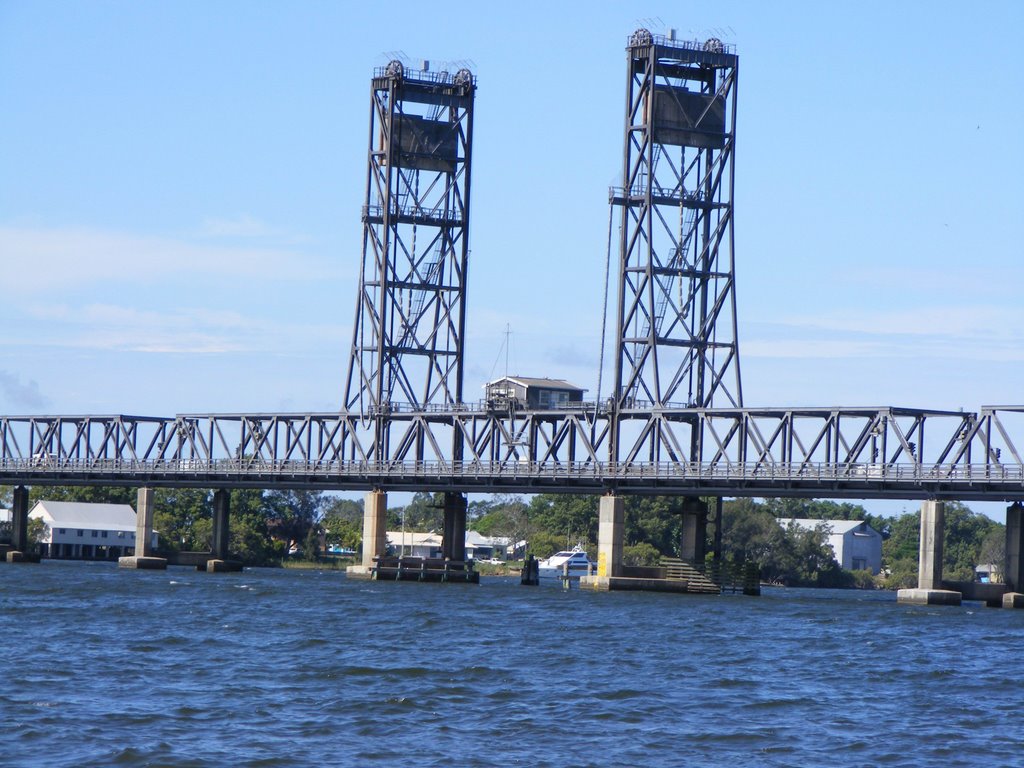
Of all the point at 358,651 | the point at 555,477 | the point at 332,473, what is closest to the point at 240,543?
the point at 332,473

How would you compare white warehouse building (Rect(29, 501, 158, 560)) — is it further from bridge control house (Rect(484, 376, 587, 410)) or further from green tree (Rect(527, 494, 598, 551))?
bridge control house (Rect(484, 376, 587, 410))

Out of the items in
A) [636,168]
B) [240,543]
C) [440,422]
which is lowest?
[240,543]

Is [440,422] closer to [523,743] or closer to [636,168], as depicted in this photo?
[636,168]

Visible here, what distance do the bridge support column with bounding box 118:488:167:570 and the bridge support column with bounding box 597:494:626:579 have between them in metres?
32.6

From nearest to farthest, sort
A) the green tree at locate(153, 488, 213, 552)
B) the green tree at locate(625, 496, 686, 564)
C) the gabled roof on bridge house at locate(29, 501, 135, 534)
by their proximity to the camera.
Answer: the gabled roof on bridge house at locate(29, 501, 135, 534) → the green tree at locate(153, 488, 213, 552) → the green tree at locate(625, 496, 686, 564)

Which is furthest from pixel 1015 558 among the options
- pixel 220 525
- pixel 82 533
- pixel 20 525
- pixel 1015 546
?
pixel 82 533

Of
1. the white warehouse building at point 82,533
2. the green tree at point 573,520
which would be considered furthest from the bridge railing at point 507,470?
the green tree at point 573,520

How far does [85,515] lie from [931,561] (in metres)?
93.8

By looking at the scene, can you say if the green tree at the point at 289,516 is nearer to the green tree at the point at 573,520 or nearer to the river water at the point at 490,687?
the green tree at the point at 573,520

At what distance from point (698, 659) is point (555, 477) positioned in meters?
44.3

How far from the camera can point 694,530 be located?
8969cm

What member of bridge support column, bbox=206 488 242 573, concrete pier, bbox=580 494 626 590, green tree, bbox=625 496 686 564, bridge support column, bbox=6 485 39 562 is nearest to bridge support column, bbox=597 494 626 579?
concrete pier, bbox=580 494 626 590

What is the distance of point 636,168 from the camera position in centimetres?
9094

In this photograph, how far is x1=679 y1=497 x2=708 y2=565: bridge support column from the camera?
89250mm
